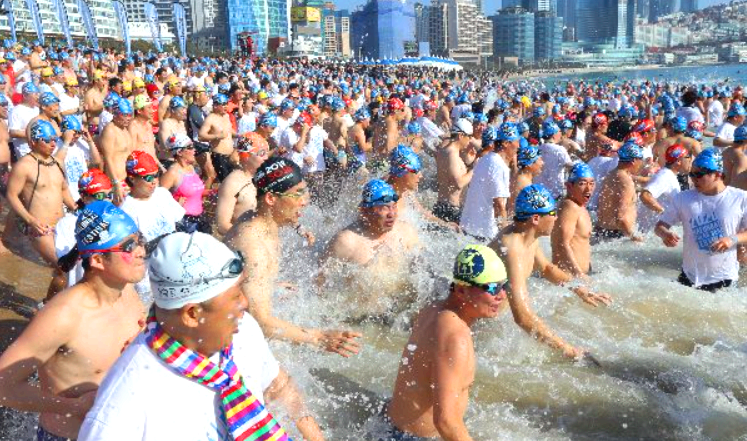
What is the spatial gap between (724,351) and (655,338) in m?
0.58

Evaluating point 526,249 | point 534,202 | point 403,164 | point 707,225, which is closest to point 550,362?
point 526,249

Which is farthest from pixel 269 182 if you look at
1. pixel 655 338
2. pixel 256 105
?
pixel 256 105

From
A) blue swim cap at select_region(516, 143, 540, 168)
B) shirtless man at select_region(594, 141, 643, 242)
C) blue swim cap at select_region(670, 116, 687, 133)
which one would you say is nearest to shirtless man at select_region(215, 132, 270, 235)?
blue swim cap at select_region(516, 143, 540, 168)

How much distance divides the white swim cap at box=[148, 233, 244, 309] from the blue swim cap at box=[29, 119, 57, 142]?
4187 mm

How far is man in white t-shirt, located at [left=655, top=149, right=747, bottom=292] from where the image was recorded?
5.13m

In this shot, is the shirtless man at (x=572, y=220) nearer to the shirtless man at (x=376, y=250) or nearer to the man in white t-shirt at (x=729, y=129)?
the shirtless man at (x=376, y=250)

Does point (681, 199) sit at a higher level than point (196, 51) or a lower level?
lower

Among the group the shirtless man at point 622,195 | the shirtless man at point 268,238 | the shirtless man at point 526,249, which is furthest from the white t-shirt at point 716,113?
the shirtless man at point 268,238

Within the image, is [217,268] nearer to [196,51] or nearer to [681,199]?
[681,199]

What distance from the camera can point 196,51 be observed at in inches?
2670

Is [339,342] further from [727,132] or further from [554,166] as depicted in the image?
[727,132]

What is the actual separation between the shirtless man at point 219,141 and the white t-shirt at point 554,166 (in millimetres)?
4550

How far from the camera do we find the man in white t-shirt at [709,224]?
16.8 feet

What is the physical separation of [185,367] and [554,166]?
25.2 feet
